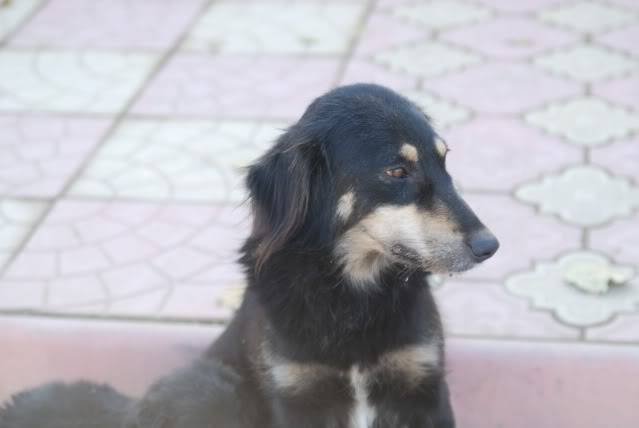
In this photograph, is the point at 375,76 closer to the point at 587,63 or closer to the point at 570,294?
the point at 587,63

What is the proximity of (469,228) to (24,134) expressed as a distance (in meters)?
3.40

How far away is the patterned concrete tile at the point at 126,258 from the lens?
4.24 meters

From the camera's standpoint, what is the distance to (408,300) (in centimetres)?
316

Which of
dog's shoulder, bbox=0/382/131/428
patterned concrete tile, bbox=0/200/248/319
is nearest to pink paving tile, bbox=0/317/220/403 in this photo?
patterned concrete tile, bbox=0/200/248/319

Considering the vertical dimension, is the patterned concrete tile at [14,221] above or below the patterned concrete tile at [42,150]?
below

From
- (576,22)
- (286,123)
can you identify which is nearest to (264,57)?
(286,123)

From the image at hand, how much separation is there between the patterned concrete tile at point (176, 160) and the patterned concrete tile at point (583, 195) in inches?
54.8

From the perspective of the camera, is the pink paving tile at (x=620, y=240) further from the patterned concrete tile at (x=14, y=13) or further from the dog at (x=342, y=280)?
the patterned concrete tile at (x=14, y=13)

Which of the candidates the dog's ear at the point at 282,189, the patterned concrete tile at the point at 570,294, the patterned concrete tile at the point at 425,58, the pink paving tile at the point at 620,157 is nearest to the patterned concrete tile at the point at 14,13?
the patterned concrete tile at the point at 425,58

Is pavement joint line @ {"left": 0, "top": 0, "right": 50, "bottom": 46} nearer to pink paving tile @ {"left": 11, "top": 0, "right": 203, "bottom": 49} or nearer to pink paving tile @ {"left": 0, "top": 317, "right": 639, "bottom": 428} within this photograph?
pink paving tile @ {"left": 11, "top": 0, "right": 203, "bottom": 49}

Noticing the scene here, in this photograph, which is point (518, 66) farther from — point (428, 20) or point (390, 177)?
point (390, 177)

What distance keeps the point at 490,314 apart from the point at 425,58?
7.94 feet

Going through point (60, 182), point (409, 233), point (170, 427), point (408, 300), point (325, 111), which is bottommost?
point (60, 182)

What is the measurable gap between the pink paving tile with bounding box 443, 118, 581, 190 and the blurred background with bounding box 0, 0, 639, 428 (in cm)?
1
